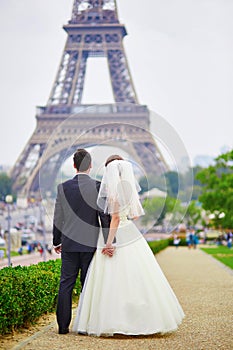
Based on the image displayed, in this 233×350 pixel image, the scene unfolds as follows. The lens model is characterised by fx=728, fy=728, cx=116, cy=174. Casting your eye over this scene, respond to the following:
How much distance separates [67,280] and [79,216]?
1.93ft

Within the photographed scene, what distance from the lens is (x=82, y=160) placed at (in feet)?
21.8

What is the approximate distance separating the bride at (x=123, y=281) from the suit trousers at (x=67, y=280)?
0.11m

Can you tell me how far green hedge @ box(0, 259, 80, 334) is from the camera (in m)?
6.27

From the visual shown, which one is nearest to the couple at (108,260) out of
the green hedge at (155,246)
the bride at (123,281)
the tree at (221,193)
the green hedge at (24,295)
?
the bride at (123,281)

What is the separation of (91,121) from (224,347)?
5239cm

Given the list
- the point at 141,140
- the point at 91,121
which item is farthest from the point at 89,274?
the point at 91,121

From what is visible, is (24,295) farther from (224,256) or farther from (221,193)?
(221,193)

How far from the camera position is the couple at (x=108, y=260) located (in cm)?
630

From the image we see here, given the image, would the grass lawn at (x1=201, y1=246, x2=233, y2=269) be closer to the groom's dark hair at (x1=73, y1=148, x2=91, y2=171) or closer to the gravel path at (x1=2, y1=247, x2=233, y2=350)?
the gravel path at (x1=2, y1=247, x2=233, y2=350)

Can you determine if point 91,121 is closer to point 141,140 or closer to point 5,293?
point 141,140

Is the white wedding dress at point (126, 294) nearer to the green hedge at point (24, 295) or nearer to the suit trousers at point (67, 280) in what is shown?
the suit trousers at point (67, 280)

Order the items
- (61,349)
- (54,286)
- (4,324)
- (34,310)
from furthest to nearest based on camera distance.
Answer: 1. (54,286)
2. (34,310)
3. (4,324)
4. (61,349)

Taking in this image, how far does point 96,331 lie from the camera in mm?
6332

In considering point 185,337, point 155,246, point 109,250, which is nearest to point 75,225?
point 109,250
